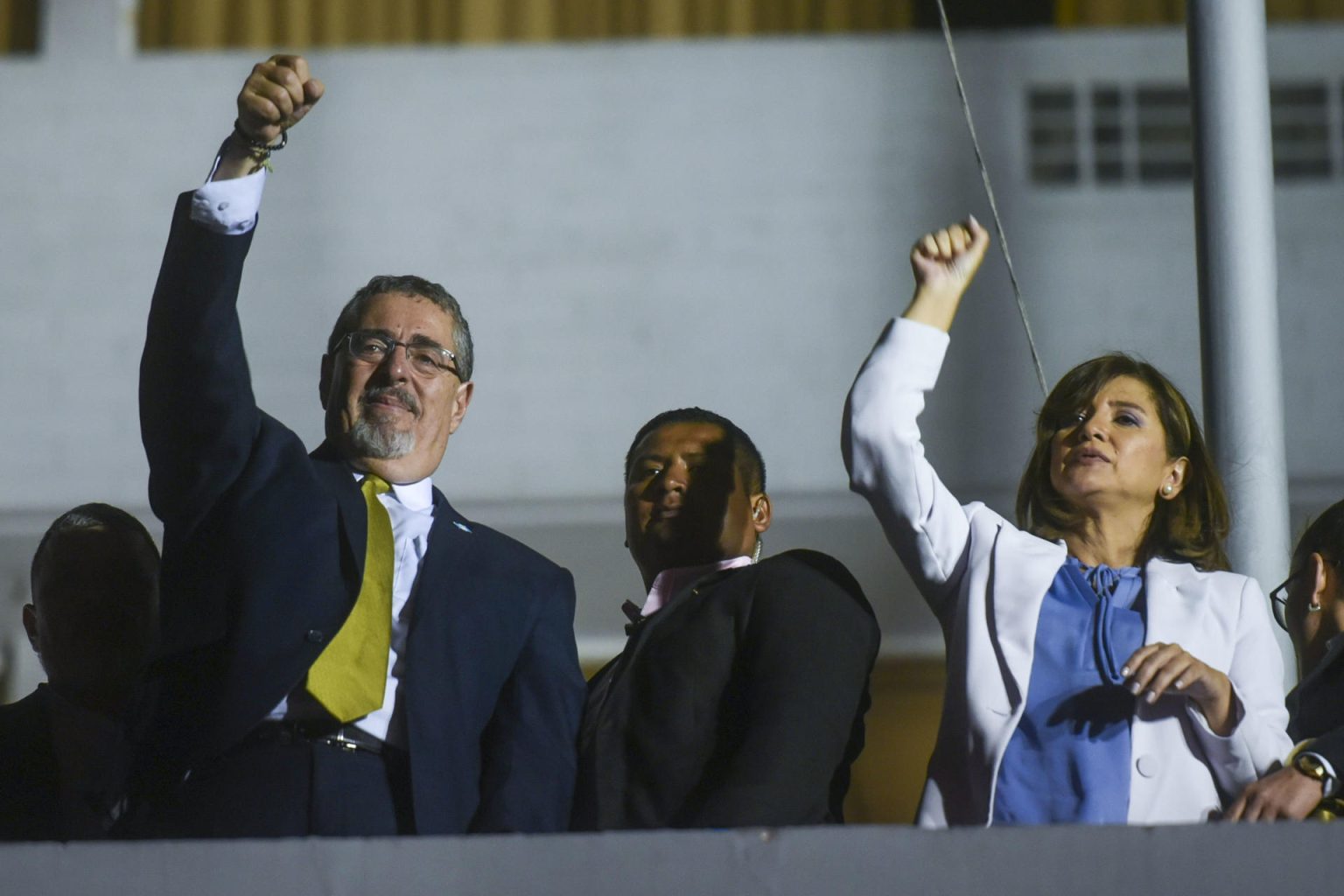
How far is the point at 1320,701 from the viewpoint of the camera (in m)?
2.37

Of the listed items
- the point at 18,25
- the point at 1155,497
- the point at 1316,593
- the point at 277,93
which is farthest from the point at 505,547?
the point at 18,25

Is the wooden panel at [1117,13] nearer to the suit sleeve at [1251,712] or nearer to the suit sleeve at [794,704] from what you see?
the suit sleeve at [1251,712]

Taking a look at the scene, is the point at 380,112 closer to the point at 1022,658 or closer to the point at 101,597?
the point at 101,597

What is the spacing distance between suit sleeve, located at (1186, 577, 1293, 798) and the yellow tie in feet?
3.04

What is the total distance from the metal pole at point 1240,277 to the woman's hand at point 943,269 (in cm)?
72

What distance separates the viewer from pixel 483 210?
21.7 feet

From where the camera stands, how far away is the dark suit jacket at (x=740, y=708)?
2.02 metres

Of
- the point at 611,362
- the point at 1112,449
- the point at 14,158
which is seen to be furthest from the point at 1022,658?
the point at 14,158

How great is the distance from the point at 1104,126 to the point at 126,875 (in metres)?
5.67

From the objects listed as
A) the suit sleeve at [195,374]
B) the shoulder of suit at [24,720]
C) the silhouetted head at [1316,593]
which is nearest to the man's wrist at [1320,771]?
the silhouetted head at [1316,593]

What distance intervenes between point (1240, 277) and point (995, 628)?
0.92 meters

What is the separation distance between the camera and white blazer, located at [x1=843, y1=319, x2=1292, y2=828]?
2080 mm

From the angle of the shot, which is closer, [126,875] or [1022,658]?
[126,875]

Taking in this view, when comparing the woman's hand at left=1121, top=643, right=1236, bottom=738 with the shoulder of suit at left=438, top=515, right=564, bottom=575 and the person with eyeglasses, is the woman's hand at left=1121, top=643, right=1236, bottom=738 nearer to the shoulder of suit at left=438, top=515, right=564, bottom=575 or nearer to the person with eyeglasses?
the person with eyeglasses
